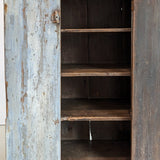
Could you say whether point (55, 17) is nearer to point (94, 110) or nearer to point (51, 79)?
point (51, 79)

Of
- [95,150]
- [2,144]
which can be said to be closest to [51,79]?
[95,150]

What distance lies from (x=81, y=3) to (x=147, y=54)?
0.77 meters

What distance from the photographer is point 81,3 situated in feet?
6.97

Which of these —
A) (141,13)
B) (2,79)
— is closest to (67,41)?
(141,13)

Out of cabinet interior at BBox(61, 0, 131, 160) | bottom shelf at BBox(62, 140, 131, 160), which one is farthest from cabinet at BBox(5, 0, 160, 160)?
cabinet interior at BBox(61, 0, 131, 160)

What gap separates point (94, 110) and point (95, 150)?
0.32m

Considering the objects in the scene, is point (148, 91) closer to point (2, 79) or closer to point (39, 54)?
point (39, 54)

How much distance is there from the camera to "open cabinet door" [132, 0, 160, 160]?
158 cm

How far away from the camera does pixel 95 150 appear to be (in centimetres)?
195

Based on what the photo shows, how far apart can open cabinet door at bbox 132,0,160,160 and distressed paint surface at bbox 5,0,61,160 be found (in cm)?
43

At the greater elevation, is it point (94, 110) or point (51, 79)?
point (51, 79)

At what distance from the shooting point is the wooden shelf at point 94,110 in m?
1.67

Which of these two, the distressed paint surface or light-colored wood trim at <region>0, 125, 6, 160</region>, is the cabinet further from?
light-colored wood trim at <region>0, 125, 6, 160</region>

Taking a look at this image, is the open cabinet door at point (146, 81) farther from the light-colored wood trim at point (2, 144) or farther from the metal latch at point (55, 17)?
the light-colored wood trim at point (2, 144)
